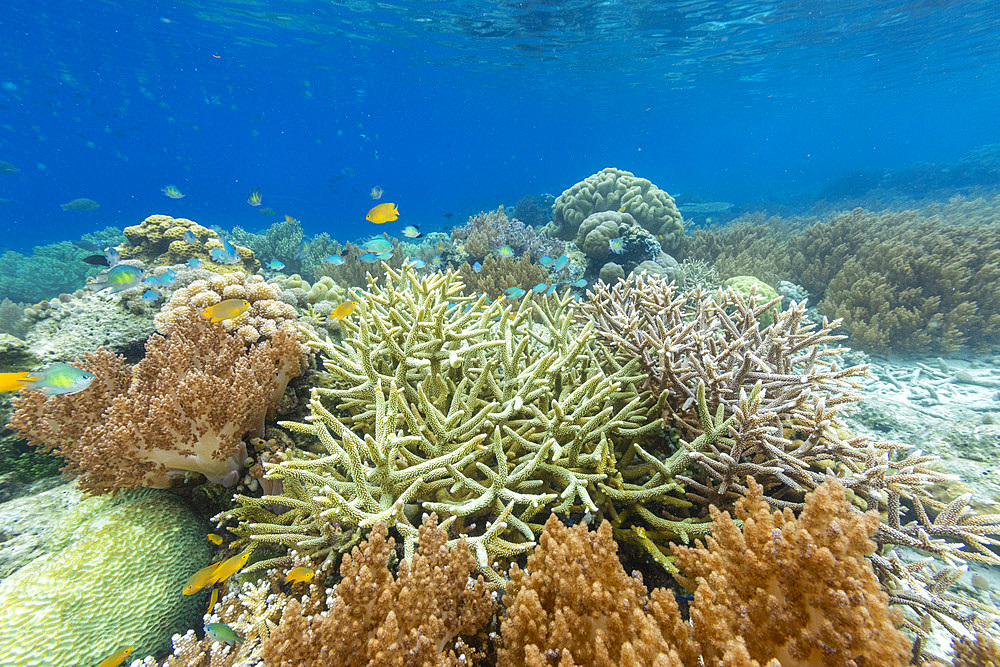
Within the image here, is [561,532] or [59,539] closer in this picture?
[561,532]

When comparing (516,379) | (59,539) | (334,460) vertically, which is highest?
(516,379)

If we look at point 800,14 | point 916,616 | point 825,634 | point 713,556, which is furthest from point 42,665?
point 800,14

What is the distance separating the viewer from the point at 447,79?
132ft

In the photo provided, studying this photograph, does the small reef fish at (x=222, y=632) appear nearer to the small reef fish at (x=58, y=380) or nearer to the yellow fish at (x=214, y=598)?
the yellow fish at (x=214, y=598)

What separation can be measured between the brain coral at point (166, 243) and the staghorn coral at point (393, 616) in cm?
726

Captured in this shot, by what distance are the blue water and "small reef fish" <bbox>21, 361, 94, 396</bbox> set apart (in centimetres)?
2157

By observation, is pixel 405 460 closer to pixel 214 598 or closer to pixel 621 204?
pixel 214 598

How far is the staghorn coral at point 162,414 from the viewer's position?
8.01ft

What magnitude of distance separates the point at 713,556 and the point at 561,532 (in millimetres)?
625

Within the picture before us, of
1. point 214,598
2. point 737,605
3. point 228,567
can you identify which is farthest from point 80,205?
point 737,605

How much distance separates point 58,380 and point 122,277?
8.32ft

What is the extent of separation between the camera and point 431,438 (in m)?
→ 2.47

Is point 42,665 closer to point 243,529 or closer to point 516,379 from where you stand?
point 243,529

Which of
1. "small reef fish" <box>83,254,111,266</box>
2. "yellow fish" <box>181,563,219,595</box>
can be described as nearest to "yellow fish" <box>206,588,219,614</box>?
"yellow fish" <box>181,563,219,595</box>
